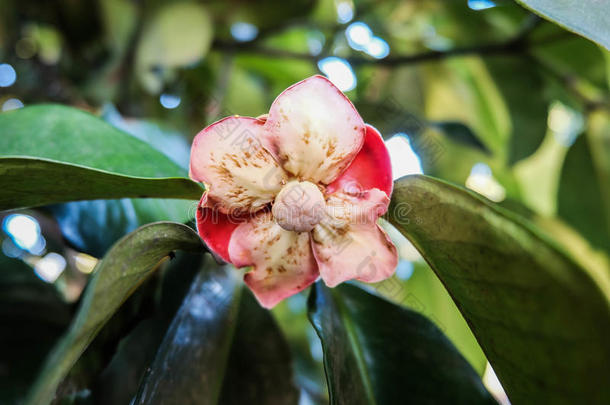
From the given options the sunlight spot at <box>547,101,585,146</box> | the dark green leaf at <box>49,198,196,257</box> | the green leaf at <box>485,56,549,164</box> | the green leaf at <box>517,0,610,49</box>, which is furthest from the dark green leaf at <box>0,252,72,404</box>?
the sunlight spot at <box>547,101,585,146</box>

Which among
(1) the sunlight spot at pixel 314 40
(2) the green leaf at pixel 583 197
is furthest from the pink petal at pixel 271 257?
(1) the sunlight spot at pixel 314 40

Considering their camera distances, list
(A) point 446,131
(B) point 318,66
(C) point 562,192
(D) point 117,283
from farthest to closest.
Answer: (B) point 318,66, (C) point 562,192, (A) point 446,131, (D) point 117,283

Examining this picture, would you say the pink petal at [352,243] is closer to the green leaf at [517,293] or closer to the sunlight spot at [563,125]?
the green leaf at [517,293]

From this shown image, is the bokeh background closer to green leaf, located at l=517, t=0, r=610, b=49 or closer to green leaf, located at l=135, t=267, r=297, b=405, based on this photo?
green leaf, located at l=135, t=267, r=297, b=405

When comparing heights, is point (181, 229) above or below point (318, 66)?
above

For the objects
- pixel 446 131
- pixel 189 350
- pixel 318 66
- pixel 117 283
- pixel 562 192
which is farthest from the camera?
pixel 318 66

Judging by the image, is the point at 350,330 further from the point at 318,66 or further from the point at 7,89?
the point at 7,89

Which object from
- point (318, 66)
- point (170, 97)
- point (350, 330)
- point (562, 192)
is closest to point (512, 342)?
point (350, 330)

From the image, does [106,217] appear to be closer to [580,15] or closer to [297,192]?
[297,192]
